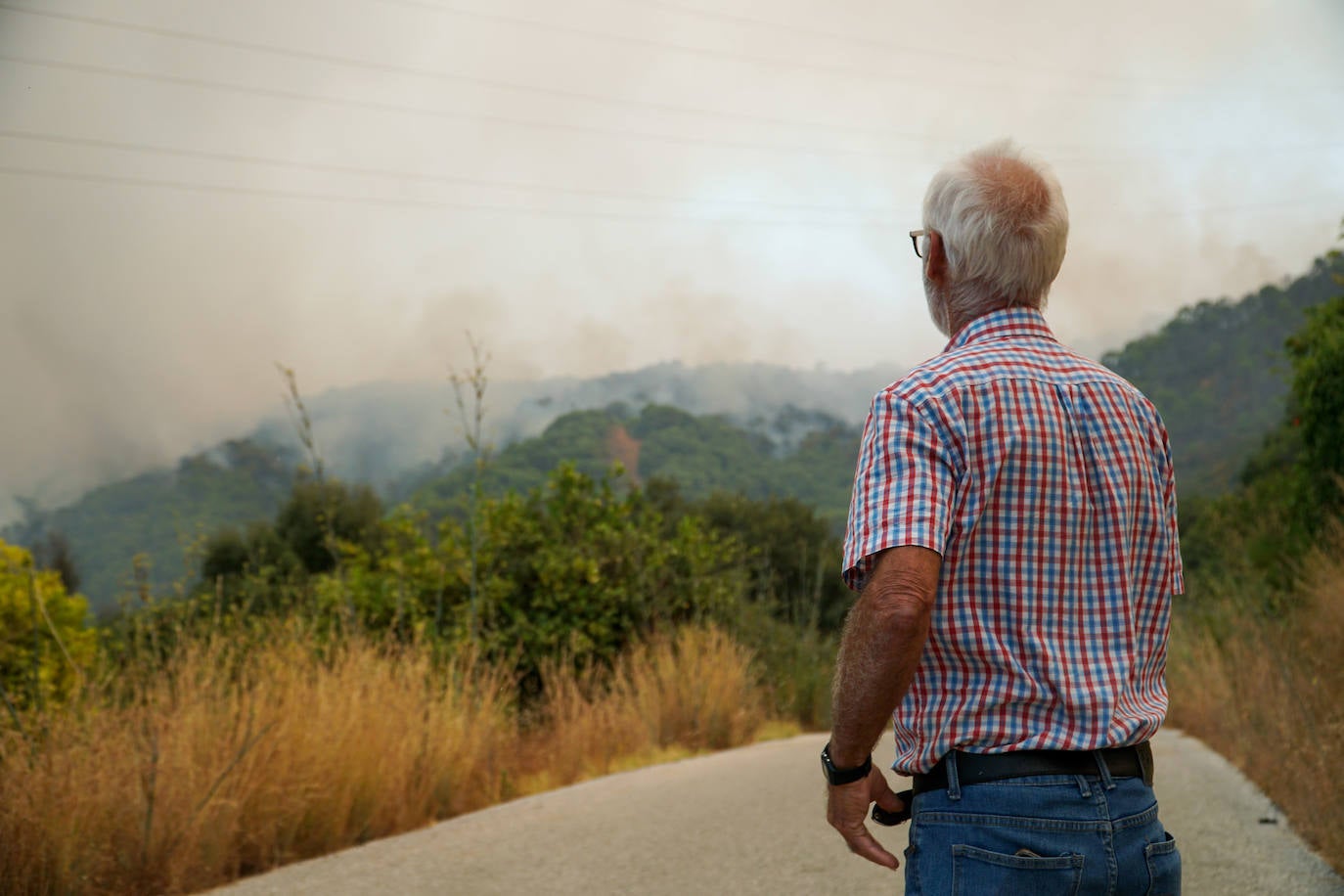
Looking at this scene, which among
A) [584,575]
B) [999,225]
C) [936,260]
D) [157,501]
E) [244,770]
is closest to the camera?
[999,225]

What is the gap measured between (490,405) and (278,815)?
331cm

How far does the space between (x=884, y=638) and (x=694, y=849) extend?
3.80m

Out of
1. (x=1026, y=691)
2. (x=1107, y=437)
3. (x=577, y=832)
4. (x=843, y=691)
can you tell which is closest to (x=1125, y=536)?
(x=1107, y=437)

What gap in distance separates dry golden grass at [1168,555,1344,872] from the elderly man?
3.63m

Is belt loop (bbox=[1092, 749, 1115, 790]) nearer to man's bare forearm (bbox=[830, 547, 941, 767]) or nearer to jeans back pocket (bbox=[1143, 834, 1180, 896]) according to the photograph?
jeans back pocket (bbox=[1143, 834, 1180, 896])

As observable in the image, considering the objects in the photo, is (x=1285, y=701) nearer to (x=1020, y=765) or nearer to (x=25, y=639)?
(x=1020, y=765)

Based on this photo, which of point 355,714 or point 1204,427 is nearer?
point 355,714

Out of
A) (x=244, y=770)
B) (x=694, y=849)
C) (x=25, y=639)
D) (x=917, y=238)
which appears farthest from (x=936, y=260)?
(x=25, y=639)

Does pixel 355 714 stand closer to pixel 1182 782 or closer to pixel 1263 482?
pixel 1182 782

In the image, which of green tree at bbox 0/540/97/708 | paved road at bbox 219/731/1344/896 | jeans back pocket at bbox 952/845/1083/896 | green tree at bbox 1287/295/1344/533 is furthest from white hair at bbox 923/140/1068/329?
green tree at bbox 1287/295/1344/533

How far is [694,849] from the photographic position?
18.2 feet

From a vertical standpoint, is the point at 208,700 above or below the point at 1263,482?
above

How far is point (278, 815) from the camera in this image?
5.57 meters

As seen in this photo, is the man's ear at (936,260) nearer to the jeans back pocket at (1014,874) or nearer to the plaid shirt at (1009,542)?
the plaid shirt at (1009,542)
